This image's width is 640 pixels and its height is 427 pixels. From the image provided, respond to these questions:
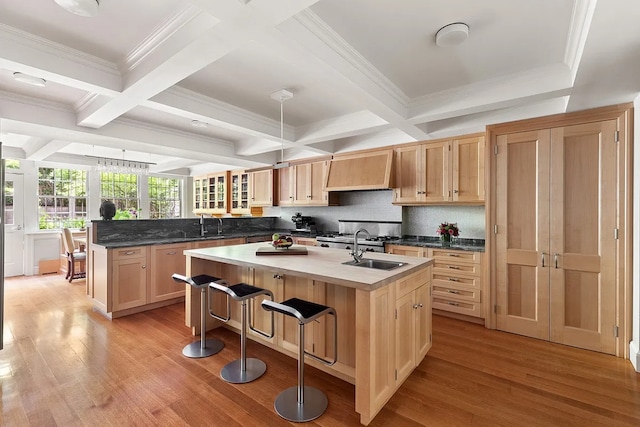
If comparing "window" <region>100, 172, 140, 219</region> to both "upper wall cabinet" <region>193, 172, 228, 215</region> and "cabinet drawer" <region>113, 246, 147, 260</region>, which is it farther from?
"cabinet drawer" <region>113, 246, 147, 260</region>

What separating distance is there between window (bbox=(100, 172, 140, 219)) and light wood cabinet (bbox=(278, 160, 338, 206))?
435 cm

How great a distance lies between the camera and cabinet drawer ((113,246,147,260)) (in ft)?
12.0

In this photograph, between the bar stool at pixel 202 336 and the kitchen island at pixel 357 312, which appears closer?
the kitchen island at pixel 357 312

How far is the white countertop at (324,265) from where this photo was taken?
188cm

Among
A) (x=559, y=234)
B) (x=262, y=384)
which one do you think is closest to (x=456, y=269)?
(x=559, y=234)

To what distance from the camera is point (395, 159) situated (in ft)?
14.4

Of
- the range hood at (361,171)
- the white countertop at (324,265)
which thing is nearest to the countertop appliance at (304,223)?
the range hood at (361,171)

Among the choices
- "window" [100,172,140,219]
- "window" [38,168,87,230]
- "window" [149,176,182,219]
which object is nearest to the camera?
"window" [38,168,87,230]

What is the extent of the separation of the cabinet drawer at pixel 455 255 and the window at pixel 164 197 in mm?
7506

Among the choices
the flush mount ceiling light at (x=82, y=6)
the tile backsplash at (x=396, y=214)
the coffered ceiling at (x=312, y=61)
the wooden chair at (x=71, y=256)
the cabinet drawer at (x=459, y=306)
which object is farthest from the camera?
the wooden chair at (x=71, y=256)

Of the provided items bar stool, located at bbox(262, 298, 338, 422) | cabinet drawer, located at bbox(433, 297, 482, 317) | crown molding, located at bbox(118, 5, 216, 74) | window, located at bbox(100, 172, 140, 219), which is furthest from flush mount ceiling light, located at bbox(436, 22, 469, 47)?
window, located at bbox(100, 172, 140, 219)

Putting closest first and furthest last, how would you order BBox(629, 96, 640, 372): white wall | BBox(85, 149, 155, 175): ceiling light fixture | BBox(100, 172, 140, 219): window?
BBox(629, 96, 640, 372): white wall, BBox(85, 149, 155, 175): ceiling light fixture, BBox(100, 172, 140, 219): window

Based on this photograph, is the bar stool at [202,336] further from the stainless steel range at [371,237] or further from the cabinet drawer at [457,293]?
the cabinet drawer at [457,293]

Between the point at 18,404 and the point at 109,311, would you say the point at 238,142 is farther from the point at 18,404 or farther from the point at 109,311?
the point at 18,404
